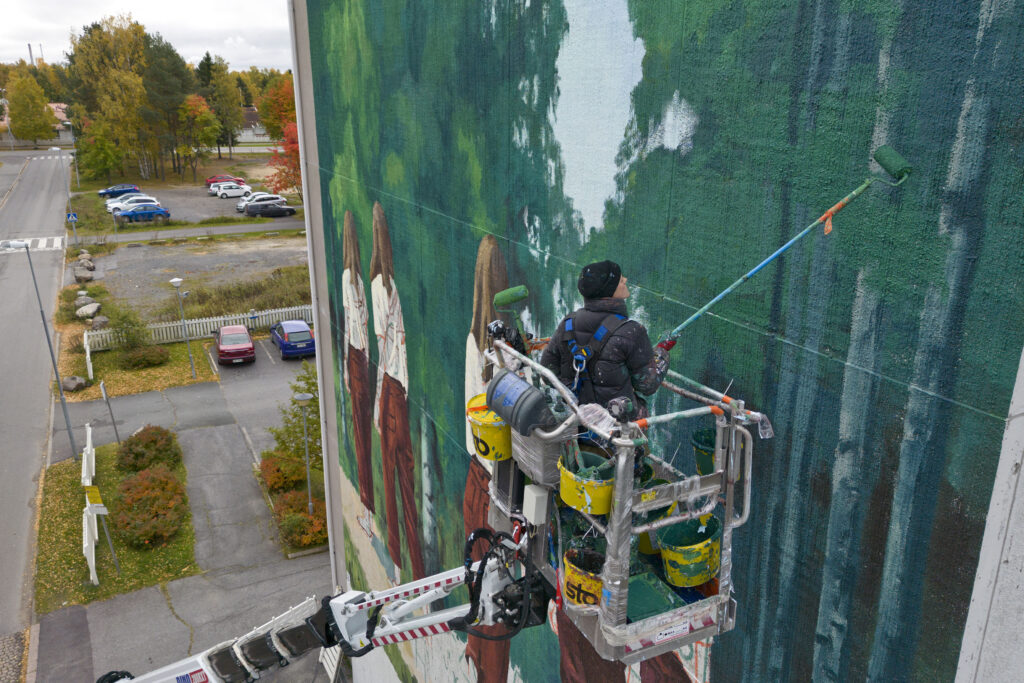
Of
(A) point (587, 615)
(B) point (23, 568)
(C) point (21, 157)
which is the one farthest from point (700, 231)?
(C) point (21, 157)

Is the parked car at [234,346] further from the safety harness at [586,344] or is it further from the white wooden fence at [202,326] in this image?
the safety harness at [586,344]

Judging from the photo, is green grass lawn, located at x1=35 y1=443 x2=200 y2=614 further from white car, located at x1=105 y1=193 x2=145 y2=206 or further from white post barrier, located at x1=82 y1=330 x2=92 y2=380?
white car, located at x1=105 y1=193 x2=145 y2=206

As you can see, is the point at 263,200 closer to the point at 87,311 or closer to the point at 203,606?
the point at 87,311

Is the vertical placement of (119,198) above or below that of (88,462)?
above

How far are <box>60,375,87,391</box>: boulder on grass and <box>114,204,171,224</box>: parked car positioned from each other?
29.8 metres

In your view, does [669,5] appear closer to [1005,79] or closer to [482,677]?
[1005,79]

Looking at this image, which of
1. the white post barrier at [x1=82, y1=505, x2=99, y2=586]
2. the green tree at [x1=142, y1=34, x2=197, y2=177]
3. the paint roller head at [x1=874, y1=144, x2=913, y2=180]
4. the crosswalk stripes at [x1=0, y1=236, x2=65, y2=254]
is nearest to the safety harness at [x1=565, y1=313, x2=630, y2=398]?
the paint roller head at [x1=874, y1=144, x2=913, y2=180]

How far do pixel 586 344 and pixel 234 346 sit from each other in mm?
28872

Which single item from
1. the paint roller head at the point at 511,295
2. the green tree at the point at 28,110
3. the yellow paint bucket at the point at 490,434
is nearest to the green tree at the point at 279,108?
the green tree at the point at 28,110

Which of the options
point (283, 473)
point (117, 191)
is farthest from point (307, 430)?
point (117, 191)

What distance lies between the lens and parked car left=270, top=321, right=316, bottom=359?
3153 centimetres

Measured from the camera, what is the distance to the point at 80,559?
741 inches

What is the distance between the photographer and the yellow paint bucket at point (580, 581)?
3893 mm

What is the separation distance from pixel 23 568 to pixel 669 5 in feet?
65.4
